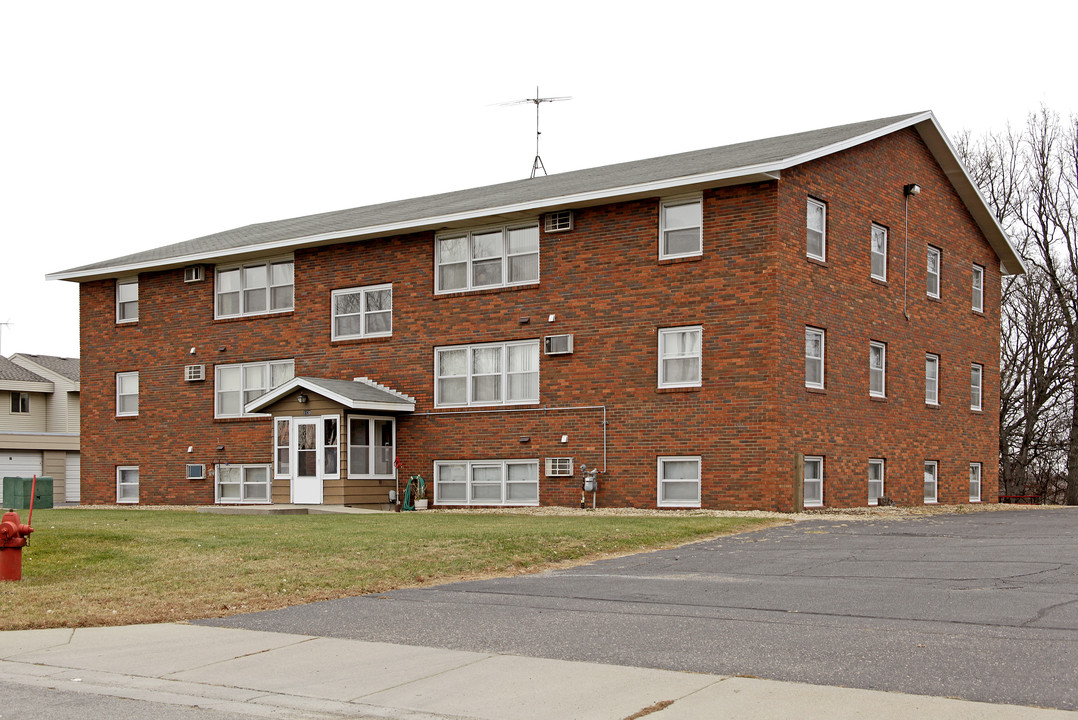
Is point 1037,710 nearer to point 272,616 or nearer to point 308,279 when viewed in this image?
point 272,616

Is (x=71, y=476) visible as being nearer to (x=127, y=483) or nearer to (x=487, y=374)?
(x=127, y=483)

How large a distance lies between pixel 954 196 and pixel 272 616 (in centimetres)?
2545

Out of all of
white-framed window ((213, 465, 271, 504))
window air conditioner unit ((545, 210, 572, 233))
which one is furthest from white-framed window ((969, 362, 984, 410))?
white-framed window ((213, 465, 271, 504))

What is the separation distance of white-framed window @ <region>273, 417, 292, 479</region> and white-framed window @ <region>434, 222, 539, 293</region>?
16.4ft

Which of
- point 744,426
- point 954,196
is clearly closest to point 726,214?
point 744,426

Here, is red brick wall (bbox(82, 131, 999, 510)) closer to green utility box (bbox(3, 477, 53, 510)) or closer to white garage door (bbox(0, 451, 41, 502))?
green utility box (bbox(3, 477, 53, 510))

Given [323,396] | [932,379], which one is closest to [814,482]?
[932,379]

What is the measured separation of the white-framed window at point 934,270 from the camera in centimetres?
3005

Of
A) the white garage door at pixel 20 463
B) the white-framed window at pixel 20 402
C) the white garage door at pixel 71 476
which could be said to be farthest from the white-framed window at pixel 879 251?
the white-framed window at pixel 20 402

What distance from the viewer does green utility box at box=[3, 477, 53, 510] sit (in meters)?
28.4

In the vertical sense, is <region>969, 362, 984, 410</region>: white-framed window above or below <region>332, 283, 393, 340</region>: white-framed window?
below

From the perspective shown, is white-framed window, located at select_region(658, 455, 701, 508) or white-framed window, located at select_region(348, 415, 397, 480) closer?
white-framed window, located at select_region(658, 455, 701, 508)

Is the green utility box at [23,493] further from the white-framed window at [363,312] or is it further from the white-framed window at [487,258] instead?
the white-framed window at [487,258]

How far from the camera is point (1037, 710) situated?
682 cm
